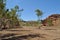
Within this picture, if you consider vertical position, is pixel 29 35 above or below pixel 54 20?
below

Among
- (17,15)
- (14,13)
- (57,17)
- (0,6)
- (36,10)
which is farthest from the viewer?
(57,17)

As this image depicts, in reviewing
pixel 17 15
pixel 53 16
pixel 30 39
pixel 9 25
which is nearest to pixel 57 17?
pixel 53 16

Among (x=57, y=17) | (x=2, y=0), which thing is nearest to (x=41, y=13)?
(x=57, y=17)

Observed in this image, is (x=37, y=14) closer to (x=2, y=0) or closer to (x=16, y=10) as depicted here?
(x=16, y=10)

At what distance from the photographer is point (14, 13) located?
58.7 metres

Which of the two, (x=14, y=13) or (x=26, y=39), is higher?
(x=14, y=13)

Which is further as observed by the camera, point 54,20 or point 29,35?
point 54,20

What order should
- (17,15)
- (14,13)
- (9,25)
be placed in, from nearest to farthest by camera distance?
(9,25) → (14,13) → (17,15)

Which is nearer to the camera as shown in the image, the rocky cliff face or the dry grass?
the dry grass

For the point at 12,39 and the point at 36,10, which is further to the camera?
the point at 36,10

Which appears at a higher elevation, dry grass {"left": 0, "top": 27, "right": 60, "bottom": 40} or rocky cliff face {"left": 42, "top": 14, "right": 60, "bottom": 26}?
rocky cliff face {"left": 42, "top": 14, "right": 60, "bottom": 26}

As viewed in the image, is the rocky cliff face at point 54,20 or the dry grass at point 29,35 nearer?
the dry grass at point 29,35

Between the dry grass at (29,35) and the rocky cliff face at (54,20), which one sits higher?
the rocky cliff face at (54,20)

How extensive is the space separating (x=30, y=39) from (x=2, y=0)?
529 inches
